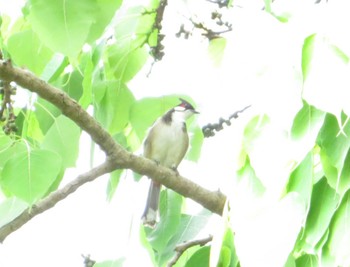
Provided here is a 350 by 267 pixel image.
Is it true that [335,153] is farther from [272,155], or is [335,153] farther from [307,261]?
[307,261]

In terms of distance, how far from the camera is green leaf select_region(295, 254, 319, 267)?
4.72ft

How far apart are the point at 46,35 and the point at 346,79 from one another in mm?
695

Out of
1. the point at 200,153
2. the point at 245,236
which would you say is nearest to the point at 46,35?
the point at 245,236

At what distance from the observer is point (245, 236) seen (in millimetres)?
1206

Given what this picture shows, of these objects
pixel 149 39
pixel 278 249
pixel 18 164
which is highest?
pixel 149 39

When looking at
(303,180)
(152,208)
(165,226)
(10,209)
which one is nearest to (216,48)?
(165,226)

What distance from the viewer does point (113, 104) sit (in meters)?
2.26

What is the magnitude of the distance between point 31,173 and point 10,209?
10.1 inches

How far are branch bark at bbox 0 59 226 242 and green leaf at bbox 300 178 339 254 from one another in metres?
0.78

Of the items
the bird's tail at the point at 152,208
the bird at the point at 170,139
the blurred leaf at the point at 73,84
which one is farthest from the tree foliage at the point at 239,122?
the bird at the point at 170,139

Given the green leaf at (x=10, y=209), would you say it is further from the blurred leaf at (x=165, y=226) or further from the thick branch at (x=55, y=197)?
the blurred leaf at (x=165, y=226)

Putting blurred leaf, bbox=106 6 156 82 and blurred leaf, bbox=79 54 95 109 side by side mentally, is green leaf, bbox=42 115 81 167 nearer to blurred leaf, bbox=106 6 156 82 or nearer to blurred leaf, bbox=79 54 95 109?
blurred leaf, bbox=79 54 95 109

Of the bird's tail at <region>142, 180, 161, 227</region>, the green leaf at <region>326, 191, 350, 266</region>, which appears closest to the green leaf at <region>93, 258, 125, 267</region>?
the bird's tail at <region>142, 180, 161, 227</region>

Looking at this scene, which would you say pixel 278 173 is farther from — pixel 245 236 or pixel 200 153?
pixel 200 153
